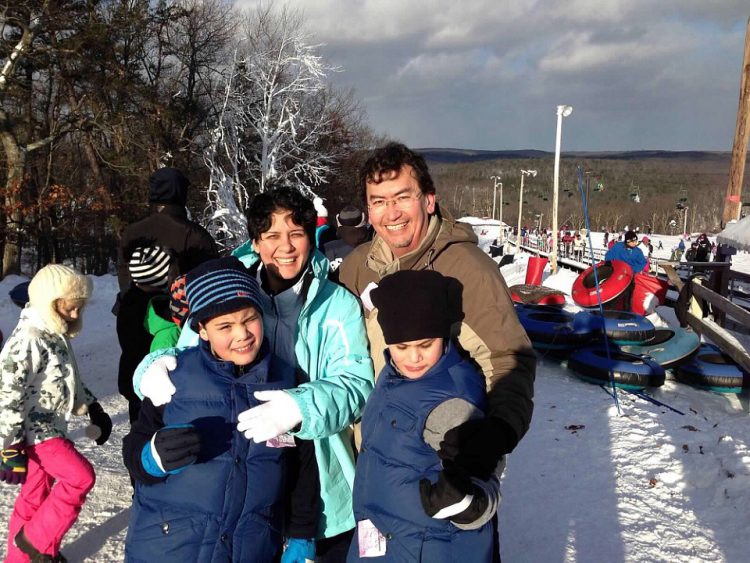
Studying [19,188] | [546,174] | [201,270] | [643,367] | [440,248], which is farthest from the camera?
[546,174]

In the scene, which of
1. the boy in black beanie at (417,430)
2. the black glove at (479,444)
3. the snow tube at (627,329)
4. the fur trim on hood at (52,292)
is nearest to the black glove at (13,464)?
the fur trim on hood at (52,292)

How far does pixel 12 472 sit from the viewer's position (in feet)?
8.61

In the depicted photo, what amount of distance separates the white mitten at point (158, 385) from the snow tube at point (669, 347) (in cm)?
751

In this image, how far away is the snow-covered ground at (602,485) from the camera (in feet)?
12.4

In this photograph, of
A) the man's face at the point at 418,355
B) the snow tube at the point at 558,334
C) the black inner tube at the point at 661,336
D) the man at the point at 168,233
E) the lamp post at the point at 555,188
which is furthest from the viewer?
the lamp post at the point at 555,188

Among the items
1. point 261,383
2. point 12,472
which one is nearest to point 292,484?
point 261,383

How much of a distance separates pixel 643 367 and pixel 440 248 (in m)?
6.19

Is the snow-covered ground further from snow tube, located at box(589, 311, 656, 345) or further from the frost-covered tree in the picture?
the frost-covered tree

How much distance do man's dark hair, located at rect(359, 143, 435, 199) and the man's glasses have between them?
6cm

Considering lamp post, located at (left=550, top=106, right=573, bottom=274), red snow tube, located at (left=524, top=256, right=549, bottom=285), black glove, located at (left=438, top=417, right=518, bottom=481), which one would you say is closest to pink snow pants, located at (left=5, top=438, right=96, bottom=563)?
Answer: black glove, located at (left=438, top=417, right=518, bottom=481)

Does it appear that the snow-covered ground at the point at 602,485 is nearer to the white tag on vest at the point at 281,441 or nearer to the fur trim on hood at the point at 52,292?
the fur trim on hood at the point at 52,292

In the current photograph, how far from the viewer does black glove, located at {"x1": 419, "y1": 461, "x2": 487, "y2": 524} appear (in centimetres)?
164

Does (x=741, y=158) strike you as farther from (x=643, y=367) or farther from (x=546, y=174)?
(x=546, y=174)

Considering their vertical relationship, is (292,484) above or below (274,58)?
below
